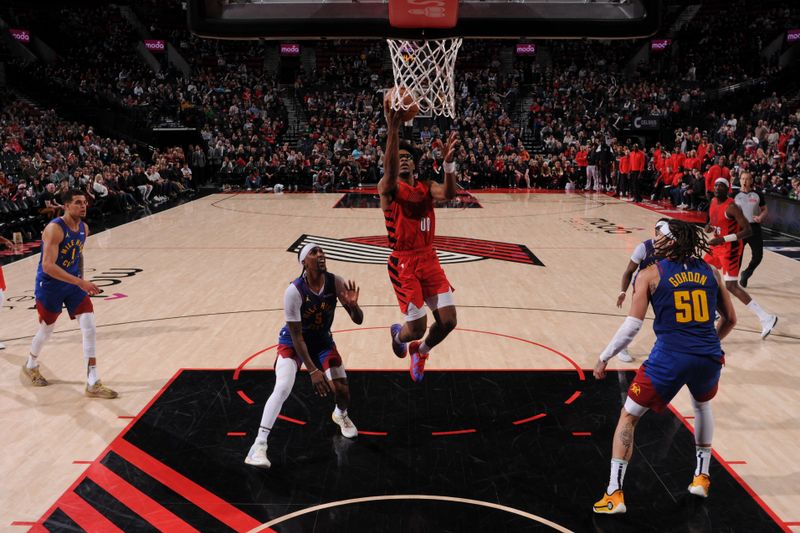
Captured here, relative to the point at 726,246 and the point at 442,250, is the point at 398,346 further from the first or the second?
the point at 442,250

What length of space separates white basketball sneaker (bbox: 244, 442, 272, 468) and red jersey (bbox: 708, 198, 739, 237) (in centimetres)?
623

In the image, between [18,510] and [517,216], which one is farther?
[517,216]

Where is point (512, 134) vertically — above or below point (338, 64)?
below

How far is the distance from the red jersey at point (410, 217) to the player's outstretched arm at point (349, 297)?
0.77 metres

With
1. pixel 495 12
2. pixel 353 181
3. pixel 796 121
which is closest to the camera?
pixel 495 12

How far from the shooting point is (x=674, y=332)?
4145mm

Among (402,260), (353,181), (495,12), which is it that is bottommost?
(353,181)

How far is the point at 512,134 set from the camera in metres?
26.4

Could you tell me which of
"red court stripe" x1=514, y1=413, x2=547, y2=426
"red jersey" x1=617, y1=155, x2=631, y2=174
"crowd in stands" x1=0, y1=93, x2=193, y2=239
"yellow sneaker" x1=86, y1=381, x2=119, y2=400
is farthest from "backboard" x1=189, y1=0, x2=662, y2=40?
"red jersey" x1=617, y1=155, x2=631, y2=174

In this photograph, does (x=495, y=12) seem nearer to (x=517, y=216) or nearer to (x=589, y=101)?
(x=517, y=216)

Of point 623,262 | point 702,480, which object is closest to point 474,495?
point 702,480

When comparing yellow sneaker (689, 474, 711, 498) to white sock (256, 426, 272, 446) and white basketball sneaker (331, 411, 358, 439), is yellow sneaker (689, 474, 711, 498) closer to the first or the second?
white basketball sneaker (331, 411, 358, 439)

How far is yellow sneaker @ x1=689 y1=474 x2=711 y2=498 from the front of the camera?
4.43 metres

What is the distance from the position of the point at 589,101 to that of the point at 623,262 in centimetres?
1798
